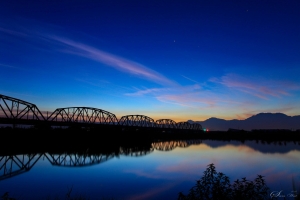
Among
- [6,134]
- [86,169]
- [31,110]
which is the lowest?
[86,169]

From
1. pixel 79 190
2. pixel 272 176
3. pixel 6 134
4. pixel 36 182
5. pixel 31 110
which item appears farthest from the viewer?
pixel 31 110

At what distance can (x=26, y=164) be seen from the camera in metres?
31.8

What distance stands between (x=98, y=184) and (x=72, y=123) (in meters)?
71.0

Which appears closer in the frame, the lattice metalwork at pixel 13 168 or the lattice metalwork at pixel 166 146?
the lattice metalwork at pixel 13 168

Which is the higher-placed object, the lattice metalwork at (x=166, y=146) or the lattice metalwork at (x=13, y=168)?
the lattice metalwork at (x=166, y=146)

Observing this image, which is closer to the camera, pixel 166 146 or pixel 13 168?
pixel 13 168

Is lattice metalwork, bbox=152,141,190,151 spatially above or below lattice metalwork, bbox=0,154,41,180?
above

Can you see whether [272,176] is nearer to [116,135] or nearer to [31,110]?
[116,135]

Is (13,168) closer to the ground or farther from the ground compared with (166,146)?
closer to the ground

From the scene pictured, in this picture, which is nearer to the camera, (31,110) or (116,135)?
(31,110)

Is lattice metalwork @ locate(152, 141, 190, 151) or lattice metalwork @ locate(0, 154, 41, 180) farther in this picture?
lattice metalwork @ locate(152, 141, 190, 151)

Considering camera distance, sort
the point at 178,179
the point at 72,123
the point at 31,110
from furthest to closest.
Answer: the point at 72,123 < the point at 31,110 < the point at 178,179

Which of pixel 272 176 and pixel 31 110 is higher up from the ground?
pixel 31 110

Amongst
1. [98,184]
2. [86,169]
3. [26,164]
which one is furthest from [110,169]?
[26,164]
